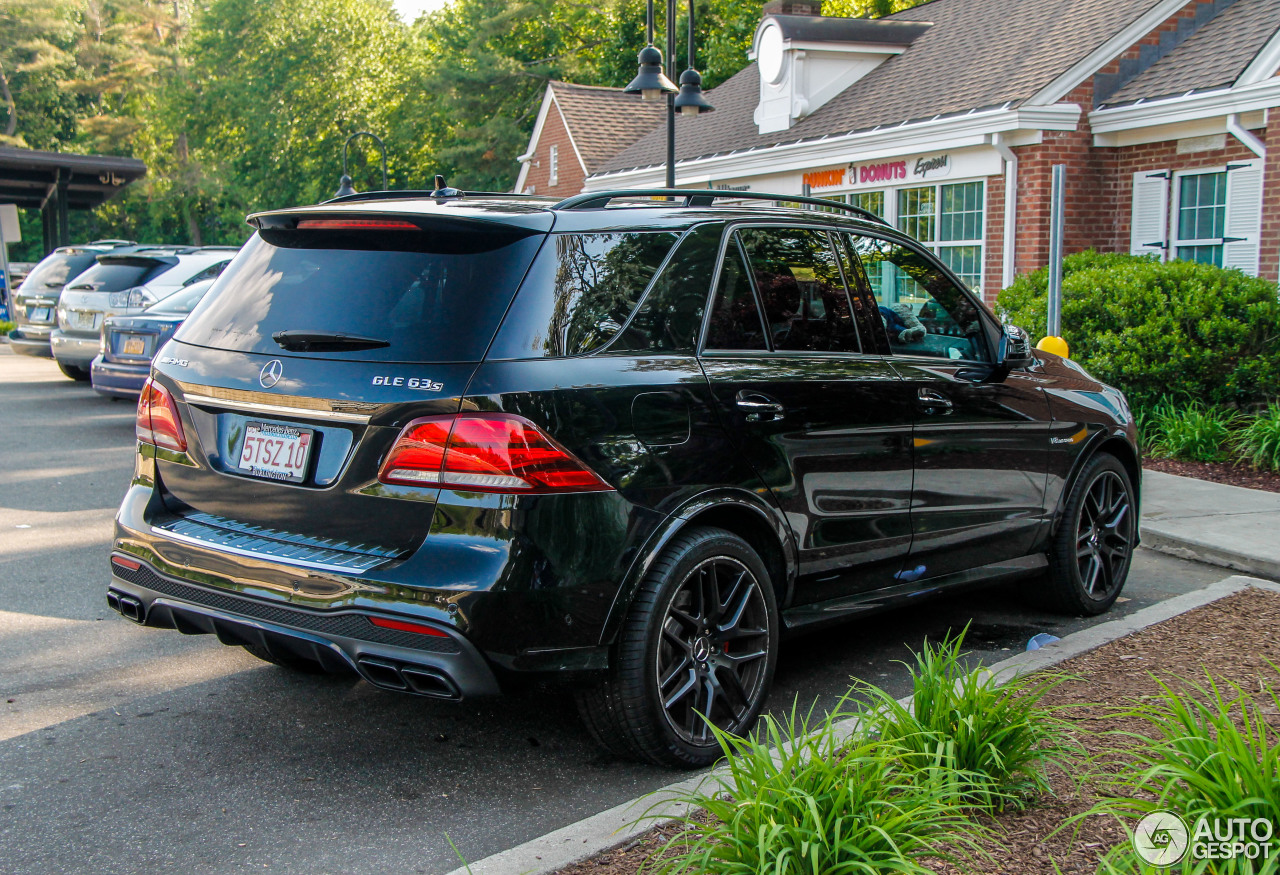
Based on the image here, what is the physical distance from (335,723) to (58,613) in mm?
2152

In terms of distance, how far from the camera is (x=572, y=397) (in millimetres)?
3475

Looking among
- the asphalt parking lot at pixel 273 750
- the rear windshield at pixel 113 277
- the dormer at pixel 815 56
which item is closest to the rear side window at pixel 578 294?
the asphalt parking lot at pixel 273 750

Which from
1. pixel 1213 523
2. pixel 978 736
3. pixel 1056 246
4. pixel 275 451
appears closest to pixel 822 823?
pixel 978 736

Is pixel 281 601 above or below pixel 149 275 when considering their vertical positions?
below

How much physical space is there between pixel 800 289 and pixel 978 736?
1.90 m

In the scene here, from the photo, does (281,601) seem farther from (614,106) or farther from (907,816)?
(614,106)

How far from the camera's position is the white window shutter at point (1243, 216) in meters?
12.6

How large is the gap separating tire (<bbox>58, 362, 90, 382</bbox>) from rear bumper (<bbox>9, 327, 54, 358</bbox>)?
91cm

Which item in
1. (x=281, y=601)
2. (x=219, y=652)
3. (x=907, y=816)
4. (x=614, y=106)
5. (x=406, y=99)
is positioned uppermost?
(x=406, y=99)

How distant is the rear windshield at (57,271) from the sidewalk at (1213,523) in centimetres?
1478

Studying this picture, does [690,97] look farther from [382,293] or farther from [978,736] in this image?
[978,736]

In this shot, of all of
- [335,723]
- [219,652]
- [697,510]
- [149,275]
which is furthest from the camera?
[149,275]

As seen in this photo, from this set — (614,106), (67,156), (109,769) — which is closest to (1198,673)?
(109,769)

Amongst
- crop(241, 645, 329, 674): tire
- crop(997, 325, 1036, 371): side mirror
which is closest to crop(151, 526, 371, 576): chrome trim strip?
crop(241, 645, 329, 674): tire
